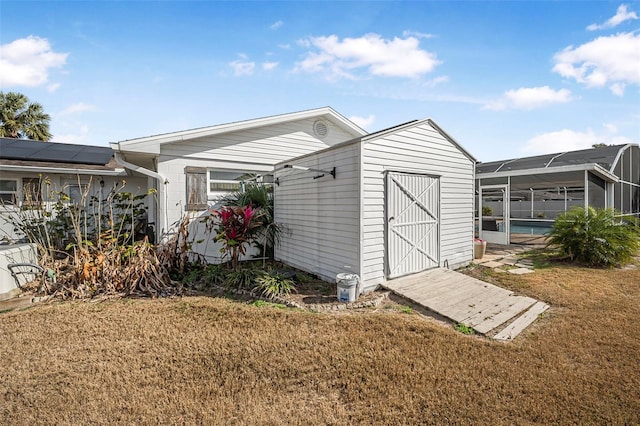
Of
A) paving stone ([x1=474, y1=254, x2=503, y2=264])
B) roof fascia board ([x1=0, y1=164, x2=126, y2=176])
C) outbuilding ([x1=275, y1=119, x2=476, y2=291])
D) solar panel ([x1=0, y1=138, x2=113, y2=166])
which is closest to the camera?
outbuilding ([x1=275, y1=119, x2=476, y2=291])

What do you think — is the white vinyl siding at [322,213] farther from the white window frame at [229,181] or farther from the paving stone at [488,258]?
Result: the paving stone at [488,258]

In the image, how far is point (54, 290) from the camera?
5383 mm

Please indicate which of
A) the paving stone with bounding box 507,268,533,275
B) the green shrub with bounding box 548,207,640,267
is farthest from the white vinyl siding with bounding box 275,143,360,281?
the green shrub with bounding box 548,207,640,267

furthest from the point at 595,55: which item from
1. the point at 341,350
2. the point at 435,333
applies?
the point at 341,350

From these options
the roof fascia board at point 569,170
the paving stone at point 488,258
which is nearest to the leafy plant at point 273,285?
the paving stone at point 488,258

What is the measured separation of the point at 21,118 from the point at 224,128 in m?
16.2

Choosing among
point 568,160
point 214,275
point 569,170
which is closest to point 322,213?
point 214,275

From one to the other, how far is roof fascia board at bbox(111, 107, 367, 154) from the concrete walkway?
558 centimetres

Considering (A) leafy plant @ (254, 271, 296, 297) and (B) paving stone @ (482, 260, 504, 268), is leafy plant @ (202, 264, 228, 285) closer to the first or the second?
(A) leafy plant @ (254, 271, 296, 297)

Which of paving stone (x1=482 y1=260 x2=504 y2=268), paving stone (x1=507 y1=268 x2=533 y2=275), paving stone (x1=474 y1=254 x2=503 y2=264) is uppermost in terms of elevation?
paving stone (x1=474 y1=254 x2=503 y2=264)

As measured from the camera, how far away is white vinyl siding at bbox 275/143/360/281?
17.1 ft

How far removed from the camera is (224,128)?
7562 mm

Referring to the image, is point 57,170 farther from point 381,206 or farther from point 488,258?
point 488,258

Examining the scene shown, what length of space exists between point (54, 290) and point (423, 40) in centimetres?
931
